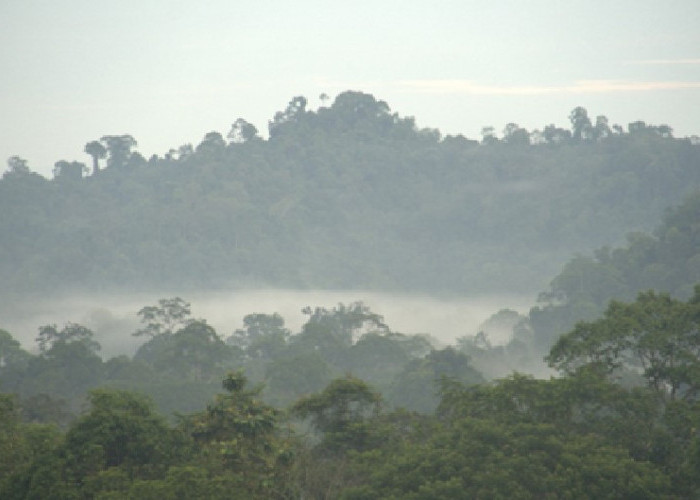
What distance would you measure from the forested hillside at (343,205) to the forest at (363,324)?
40 centimetres

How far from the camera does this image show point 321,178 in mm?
172375

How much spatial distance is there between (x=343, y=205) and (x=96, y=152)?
42.7 metres

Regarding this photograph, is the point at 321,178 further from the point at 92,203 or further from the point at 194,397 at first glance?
the point at 194,397

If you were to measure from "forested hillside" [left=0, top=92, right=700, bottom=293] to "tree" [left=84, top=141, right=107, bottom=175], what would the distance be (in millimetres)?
309

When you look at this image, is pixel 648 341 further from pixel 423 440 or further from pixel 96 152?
pixel 96 152

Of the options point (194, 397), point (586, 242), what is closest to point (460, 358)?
point (194, 397)

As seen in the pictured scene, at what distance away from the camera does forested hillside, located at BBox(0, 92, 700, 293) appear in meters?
144

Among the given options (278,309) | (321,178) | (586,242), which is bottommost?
(278,309)

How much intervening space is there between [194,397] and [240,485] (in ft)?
102

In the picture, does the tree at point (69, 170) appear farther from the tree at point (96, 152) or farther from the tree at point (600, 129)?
the tree at point (600, 129)

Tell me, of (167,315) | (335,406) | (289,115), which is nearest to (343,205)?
(289,115)

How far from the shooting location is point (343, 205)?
557ft

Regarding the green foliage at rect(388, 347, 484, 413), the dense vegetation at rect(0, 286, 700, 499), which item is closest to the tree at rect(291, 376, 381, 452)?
the dense vegetation at rect(0, 286, 700, 499)

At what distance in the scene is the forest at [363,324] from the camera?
2070cm
